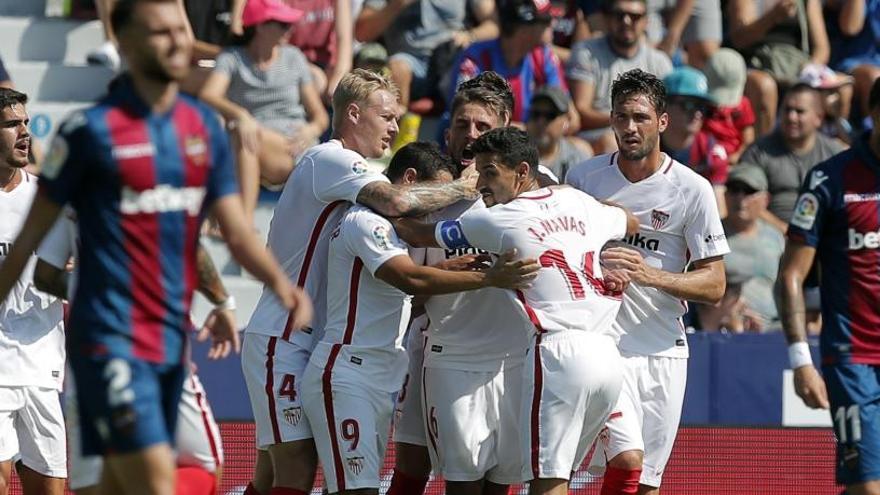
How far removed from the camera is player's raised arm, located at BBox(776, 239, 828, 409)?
776 cm

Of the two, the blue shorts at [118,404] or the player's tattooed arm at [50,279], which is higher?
the blue shorts at [118,404]

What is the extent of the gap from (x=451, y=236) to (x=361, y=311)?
58 centimetres

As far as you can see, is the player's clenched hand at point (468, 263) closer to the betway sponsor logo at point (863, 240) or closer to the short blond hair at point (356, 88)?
the short blond hair at point (356, 88)

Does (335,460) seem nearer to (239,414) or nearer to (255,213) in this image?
(239,414)

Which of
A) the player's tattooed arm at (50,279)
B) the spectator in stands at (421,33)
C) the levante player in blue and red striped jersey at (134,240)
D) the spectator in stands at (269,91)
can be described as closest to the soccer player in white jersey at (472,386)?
the player's tattooed arm at (50,279)

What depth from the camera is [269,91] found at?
42.2 ft

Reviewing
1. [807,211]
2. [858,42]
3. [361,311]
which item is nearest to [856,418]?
[807,211]

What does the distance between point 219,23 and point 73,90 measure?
4.95 feet

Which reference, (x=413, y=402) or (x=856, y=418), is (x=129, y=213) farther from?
(x=856, y=418)

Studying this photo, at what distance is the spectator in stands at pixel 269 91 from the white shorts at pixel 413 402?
14.0 feet

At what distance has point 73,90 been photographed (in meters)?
14.5

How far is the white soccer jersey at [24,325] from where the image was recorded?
8617mm

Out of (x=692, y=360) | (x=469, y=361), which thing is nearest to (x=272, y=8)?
(x=692, y=360)

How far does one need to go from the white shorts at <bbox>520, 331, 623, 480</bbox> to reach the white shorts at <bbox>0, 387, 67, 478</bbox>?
265 cm
